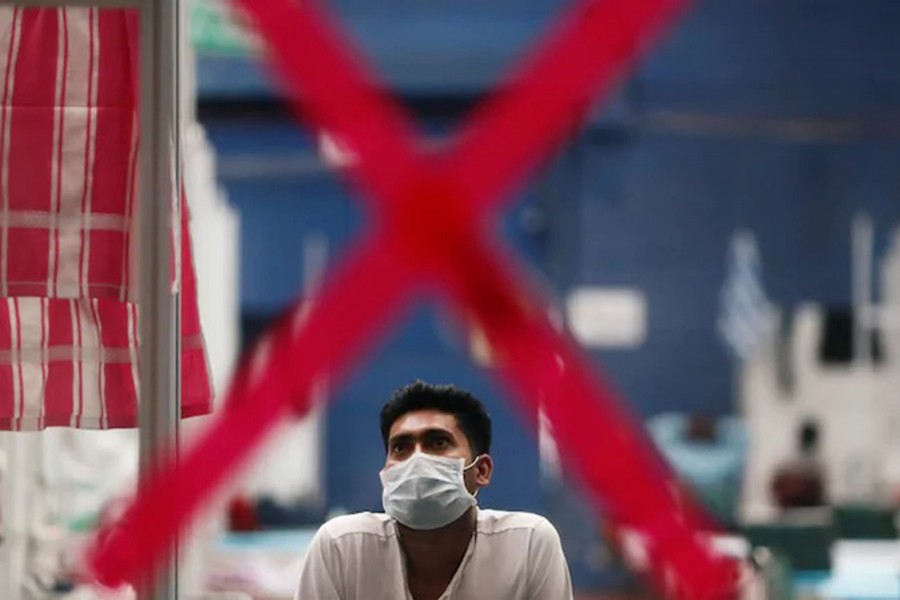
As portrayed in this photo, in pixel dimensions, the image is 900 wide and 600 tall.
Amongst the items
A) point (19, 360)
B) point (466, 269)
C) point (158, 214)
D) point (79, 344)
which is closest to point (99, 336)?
point (79, 344)

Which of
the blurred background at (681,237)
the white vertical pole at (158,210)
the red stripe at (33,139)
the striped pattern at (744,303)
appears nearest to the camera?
the white vertical pole at (158,210)

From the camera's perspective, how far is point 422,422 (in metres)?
2.70

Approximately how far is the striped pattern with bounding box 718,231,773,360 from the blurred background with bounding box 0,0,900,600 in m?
0.01

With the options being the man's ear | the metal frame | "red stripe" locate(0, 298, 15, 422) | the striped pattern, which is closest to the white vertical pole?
the metal frame

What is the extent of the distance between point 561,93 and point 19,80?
1.94m

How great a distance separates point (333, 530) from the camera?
2793mm

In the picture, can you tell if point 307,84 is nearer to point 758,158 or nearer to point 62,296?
point 62,296

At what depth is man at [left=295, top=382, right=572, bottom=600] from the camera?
268 centimetres

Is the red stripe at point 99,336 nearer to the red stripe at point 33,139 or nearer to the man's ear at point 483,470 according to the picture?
the red stripe at point 33,139

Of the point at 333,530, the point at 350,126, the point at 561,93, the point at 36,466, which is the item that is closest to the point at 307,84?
the point at 350,126

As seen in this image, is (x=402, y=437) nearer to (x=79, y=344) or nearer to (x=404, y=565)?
(x=404, y=565)

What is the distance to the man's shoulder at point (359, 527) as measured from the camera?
9.12 feet

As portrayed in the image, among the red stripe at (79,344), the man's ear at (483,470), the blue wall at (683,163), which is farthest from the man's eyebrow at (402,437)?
the blue wall at (683,163)

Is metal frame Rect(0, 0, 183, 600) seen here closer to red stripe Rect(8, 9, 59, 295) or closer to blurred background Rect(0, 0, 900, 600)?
red stripe Rect(8, 9, 59, 295)
